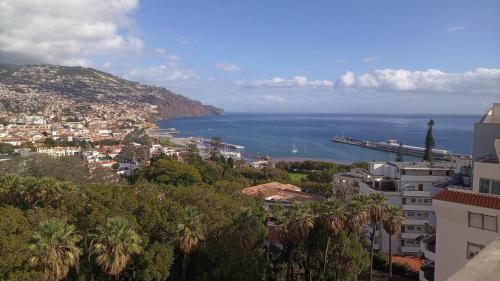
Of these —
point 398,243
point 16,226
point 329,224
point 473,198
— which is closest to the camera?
point 473,198

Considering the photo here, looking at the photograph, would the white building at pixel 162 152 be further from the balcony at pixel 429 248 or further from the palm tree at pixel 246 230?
the balcony at pixel 429 248

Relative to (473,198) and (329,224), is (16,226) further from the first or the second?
(473,198)

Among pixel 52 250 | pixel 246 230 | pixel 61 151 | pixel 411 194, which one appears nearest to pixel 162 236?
pixel 246 230

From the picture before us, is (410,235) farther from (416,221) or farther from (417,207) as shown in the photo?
(417,207)

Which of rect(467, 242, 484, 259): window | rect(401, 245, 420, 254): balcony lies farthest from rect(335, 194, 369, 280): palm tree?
rect(401, 245, 420, 254): balcony

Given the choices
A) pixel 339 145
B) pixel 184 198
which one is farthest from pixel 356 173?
pixel 339 145

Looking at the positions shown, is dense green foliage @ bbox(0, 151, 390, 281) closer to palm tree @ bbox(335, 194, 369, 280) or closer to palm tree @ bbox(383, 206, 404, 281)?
palm tree @ bbox(335, 194, 369, 280)
